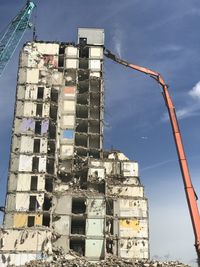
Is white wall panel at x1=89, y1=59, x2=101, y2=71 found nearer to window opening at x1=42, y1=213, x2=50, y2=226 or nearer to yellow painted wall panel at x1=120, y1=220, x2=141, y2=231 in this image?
yellow painted wall panel at x1=120, y1=220, x2=141, y2=231

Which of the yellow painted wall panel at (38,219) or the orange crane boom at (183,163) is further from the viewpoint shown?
the yellow painted wall panel at (38,219)

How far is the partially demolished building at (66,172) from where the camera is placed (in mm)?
81625

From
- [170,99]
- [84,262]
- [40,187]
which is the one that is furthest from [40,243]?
[170,99]

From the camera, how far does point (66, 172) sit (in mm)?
93000

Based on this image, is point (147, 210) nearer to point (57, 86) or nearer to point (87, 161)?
point (87, 161)

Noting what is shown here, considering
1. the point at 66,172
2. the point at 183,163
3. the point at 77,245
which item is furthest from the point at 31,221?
the point at 183,163

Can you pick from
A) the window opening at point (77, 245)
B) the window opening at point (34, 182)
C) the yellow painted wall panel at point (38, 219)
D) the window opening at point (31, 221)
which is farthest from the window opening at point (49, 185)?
the window opening at point (77, 245)

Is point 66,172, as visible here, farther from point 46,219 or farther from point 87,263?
point 87,263

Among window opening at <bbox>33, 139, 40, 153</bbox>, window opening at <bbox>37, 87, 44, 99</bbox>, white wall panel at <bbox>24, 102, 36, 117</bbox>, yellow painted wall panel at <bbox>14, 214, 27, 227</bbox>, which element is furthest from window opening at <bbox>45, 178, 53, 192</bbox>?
window opening at <bbox>37, 87, 44, 99</bbox>

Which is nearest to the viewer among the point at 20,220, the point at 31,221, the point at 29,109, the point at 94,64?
the point at 20,220

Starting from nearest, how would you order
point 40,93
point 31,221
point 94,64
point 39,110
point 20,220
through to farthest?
point 20,220
point 31,221
point 39,110
point 40,93
point 94,64

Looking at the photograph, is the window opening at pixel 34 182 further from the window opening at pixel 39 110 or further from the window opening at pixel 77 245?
the window opening at pixel 39 110

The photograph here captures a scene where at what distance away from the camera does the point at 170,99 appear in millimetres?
64375

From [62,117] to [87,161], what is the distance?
492 inches
